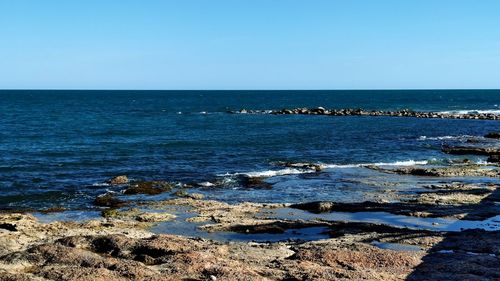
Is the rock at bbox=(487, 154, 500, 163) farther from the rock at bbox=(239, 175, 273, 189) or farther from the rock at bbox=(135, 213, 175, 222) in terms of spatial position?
the rock at bbox=(135, 213, 175, 222)

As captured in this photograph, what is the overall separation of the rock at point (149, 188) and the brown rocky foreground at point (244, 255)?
339 inches

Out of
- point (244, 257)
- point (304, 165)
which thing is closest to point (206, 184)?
point (304, 165)

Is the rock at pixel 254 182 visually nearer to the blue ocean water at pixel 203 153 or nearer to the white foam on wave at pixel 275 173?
the blue ocean water at pixel 203 153

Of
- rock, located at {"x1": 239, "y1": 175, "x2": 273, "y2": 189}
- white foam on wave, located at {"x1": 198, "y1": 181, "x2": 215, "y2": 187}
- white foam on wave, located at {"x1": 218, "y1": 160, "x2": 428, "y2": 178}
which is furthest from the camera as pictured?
white foam on wave, located at {"x1": 218, "y1": 160, "x2": 428, "y2": 178}

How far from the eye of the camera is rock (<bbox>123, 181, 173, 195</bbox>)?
31.0 metres

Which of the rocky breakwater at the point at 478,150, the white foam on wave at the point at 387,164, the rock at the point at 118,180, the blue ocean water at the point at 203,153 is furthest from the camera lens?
the rocky breakwater at the point at 478,150

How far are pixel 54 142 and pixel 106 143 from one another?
18.3ft

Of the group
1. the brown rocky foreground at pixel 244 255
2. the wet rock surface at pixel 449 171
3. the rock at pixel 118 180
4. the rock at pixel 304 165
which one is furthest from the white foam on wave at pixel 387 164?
the brown rocky foreground at pixel 244 255

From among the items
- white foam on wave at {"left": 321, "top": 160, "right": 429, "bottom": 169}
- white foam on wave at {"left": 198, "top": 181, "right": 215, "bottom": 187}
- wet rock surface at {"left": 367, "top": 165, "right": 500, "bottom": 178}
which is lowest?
white foam on wave at {"left": 198, "top": 181, "right": 215, "bottom": 187}

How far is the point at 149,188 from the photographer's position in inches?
1249

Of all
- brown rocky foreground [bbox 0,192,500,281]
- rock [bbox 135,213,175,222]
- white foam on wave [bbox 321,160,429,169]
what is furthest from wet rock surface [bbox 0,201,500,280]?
white foam on wave [bbox 321,160,429,169]

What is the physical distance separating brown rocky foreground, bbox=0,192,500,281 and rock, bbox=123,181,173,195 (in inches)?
339

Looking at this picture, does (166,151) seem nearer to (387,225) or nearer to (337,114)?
(387,225)

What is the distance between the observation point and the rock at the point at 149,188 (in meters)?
31.0
